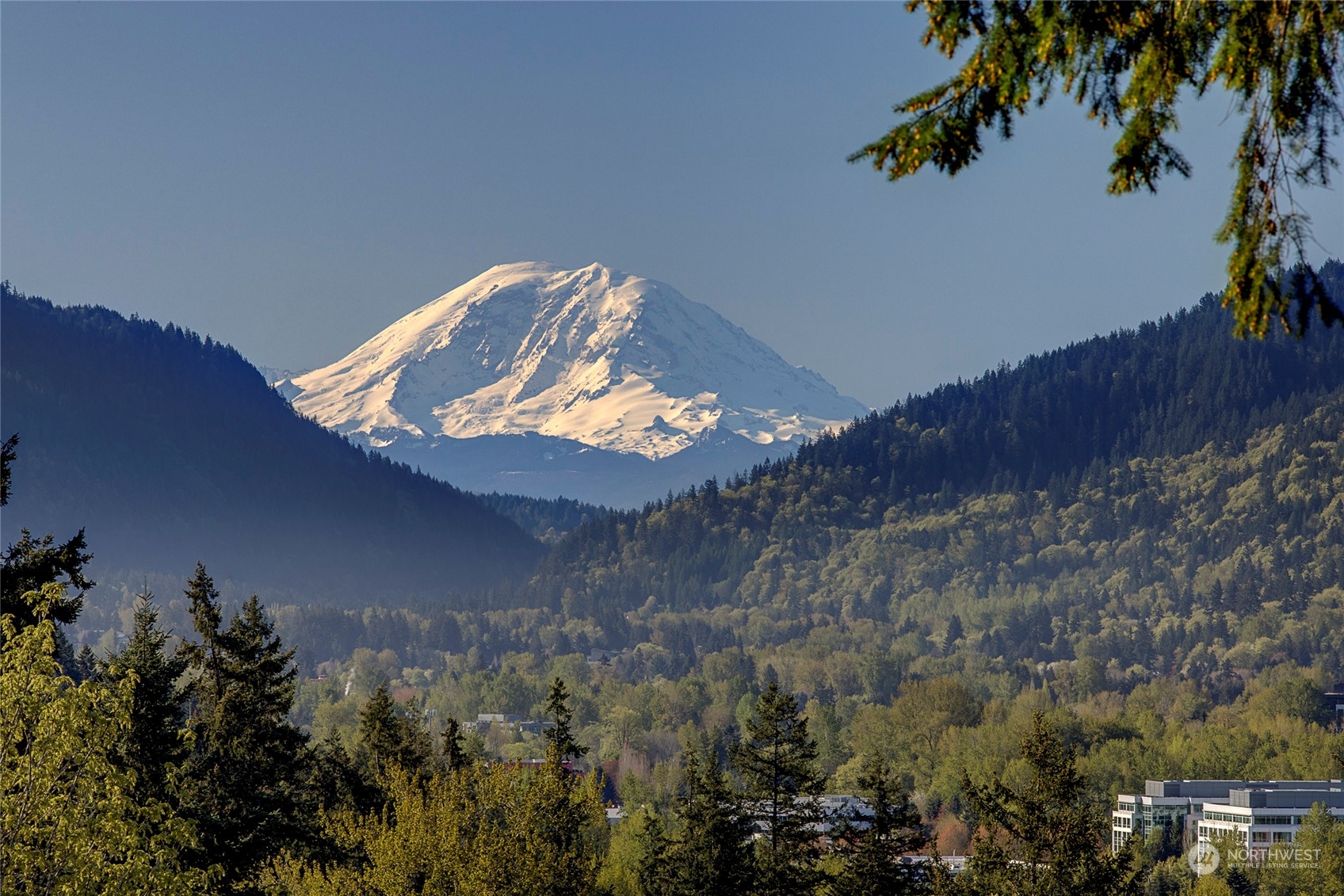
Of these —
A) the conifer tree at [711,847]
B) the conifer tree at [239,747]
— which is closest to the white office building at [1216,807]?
the conifer tree at [711,847]

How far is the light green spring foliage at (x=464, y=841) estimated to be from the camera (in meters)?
56.5

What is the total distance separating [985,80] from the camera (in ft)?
53.2

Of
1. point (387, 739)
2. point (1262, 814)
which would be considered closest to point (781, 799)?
point (387, 739)

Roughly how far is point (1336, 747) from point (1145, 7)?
649 feet

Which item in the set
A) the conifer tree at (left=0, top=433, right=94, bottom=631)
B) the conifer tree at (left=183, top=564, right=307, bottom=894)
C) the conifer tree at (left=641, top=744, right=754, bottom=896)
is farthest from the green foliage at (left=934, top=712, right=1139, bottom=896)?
the conifer tree at (left=0, top=433, right=94, bottom=631)

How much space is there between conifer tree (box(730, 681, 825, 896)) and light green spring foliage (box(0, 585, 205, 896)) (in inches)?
A: 1321

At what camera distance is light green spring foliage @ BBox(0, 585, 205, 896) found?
101 ft

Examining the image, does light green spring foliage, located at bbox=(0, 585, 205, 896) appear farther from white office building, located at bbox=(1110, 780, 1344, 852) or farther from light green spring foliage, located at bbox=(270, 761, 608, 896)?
white office building, located at bbox=(1110, 780, 1344, 852)

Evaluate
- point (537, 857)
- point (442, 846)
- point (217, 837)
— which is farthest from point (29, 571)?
point (537, 857)

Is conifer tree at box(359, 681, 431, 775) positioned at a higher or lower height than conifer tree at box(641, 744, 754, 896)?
higher

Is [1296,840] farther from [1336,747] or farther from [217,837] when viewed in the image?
[217,837]

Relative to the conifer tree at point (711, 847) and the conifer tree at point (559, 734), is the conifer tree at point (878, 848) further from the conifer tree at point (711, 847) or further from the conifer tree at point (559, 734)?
the conifer tree at point (559, 734)

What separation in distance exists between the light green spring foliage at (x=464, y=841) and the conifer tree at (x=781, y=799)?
20.7 ft

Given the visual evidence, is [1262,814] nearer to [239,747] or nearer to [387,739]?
[387,739]
